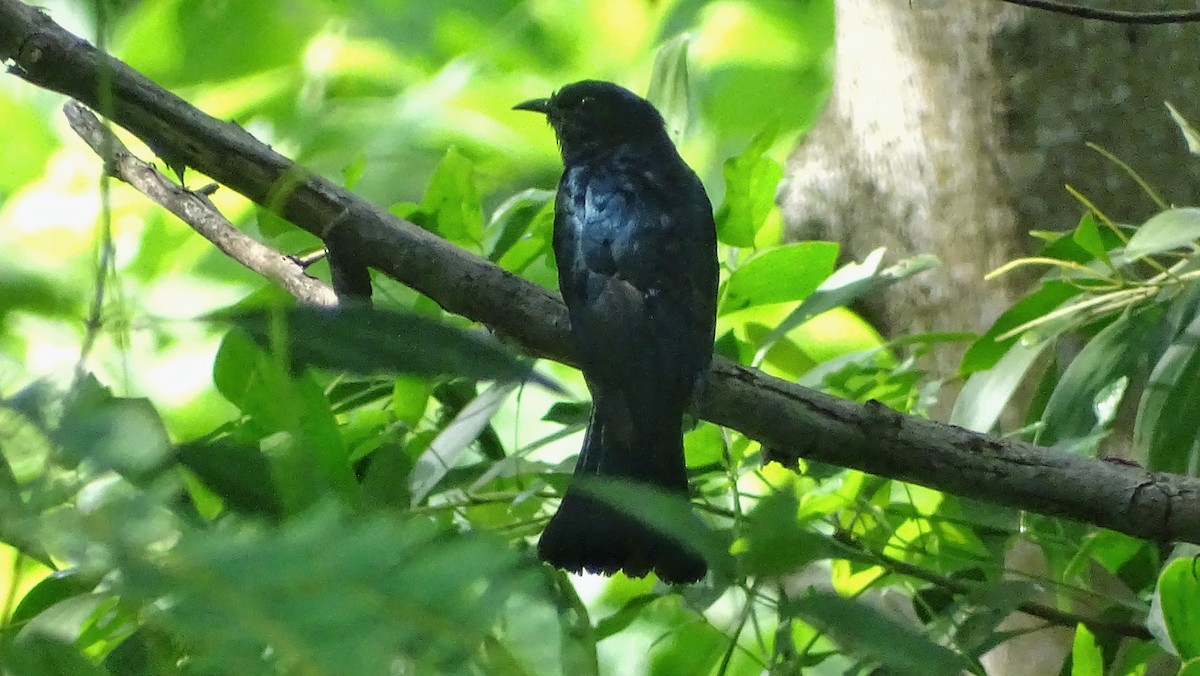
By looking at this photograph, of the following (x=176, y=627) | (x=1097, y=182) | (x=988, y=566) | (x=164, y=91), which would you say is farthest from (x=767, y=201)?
(x=176, y=627)

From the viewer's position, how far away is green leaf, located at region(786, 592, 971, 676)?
1.13 ft

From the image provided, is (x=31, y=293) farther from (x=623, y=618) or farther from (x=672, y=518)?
(x=623, y=618)

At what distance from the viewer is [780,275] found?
1.33m

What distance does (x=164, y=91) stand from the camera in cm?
96

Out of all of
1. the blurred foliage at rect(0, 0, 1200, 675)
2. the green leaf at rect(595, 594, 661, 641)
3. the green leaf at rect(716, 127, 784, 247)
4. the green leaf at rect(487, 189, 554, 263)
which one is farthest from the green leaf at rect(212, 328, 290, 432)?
the green leaf at rect(716, 127, 784, 247)

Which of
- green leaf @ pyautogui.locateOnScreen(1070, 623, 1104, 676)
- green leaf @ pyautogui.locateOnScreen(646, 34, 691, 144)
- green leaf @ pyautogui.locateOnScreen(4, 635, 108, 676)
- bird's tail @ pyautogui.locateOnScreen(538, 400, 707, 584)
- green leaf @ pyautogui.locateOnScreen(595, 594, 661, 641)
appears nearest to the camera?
green leaf @ pyautogui.locateOnScreen(4, 635, 108, 676)

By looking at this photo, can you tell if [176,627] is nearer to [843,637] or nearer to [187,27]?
[843,637]

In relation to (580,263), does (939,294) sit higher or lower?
lower

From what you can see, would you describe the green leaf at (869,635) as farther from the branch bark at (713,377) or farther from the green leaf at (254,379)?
the branch bark at (713,377)

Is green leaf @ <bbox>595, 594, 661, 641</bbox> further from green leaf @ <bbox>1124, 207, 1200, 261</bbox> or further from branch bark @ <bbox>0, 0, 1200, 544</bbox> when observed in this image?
green leaf @ <bbox>1124, 207, 1200, 261</bbox>

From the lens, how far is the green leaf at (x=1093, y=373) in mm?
1202

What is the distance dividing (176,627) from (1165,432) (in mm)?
1160

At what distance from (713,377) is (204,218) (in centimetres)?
58

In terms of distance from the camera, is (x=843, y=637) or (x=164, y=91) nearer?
(x=843, y=637)
